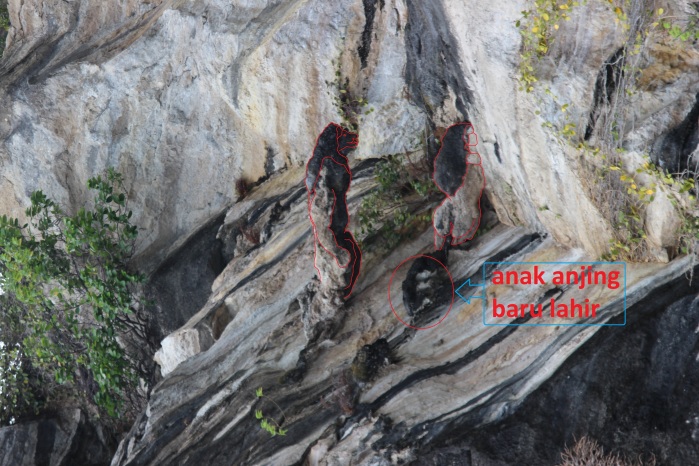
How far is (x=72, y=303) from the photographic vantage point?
10.9 metres

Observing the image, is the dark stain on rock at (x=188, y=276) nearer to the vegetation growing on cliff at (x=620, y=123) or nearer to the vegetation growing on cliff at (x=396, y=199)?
the vegetation growing on cliff at (x=396, y=199)

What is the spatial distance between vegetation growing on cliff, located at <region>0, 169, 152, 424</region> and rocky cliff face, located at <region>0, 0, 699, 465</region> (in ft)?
1.88

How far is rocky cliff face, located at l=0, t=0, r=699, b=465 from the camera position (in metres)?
6.26

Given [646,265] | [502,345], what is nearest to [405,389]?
[502,345]

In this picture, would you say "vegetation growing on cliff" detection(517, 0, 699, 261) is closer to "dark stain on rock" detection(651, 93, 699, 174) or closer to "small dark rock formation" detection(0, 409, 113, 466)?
"dark stain on rock" detection(651, 93, 699, 174)

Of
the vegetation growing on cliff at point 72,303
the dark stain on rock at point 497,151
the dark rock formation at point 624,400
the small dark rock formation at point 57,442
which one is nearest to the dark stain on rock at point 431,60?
the dark stain on rock at point 497,151

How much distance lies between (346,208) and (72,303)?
497 cm

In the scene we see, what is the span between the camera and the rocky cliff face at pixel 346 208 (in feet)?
20.5

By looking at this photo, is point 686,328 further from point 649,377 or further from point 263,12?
point 263,12

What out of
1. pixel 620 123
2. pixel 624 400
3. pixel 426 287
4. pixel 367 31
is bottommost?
pixel 624 400

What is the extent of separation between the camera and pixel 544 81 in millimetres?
6375

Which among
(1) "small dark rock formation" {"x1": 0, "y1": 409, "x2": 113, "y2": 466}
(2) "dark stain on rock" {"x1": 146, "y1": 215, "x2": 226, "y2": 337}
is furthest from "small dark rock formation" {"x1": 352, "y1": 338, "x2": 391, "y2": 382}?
(1) "small dark rock formation" {"x1": 0, "y1": 409, "x2": 113, "y2": 466}

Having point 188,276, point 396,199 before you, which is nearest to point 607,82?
point 396,199

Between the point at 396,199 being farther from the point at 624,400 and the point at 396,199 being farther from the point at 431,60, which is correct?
the point at 624,400
